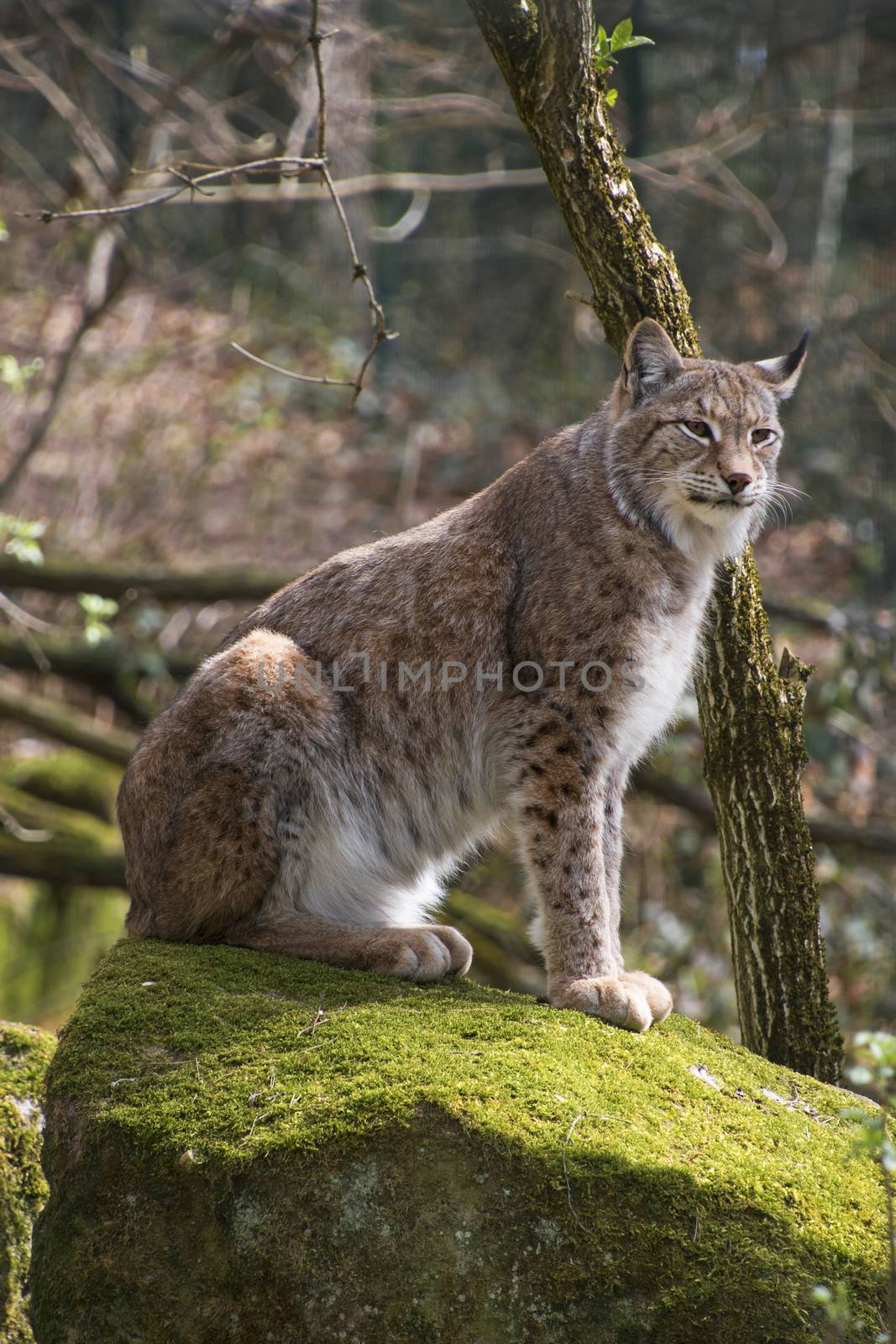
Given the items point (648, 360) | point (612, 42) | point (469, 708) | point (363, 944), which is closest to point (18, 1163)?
point (363, 944)

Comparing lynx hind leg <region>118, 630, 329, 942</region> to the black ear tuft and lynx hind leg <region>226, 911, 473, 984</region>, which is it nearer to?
lynx hind leg <region>226, 911, 473, 984</region>

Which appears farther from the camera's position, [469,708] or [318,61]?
[469,708]

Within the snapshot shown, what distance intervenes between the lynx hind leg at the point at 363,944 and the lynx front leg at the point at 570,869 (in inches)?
12.6

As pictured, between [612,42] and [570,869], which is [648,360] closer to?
[612,42]

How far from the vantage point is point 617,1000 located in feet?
12.5

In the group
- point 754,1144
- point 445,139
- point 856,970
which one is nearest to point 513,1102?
point 754,1144

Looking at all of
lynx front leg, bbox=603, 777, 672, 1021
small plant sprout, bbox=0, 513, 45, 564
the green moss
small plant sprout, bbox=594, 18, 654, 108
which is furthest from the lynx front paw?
the green moss

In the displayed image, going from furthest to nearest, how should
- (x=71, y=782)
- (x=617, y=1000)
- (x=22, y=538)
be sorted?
(x=71, y=782) → (x=22, y=538) → (x=617, y=1000)

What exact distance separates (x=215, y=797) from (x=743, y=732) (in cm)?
178

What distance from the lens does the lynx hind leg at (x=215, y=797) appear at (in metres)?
4.12

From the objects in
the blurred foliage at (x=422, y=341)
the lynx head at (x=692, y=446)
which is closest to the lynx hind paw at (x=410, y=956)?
the lynx head at (x=692, y=446)

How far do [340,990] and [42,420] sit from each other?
552 centimetres

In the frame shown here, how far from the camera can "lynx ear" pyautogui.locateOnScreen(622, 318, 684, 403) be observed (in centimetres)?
428

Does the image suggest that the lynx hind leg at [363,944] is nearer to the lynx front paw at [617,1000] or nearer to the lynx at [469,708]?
the lynx at [469,708]
